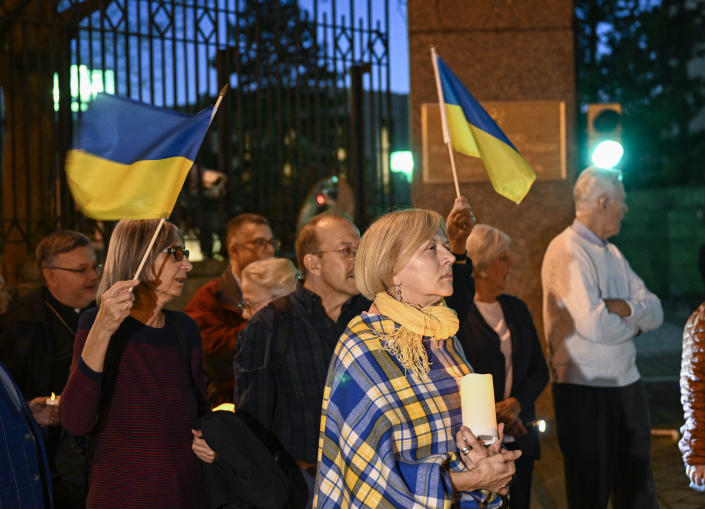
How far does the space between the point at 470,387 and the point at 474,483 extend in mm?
328

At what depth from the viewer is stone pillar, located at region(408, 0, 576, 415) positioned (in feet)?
23.1

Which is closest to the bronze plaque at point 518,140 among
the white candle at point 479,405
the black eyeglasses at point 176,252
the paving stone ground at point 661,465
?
the paving stone ground at point 661,465

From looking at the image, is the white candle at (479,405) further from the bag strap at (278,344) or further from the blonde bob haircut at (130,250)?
the blonde bob haircut at (130,250)

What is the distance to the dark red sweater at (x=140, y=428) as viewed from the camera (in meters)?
3.35

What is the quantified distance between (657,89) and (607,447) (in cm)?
2616

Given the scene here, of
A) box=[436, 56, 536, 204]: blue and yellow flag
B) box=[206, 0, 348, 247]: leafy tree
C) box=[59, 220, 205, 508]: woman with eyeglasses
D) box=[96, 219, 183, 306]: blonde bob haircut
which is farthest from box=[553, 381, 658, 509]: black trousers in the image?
box=[206, 0, 348, 247]: leafy tree

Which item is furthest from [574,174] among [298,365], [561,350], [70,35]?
[70,35]

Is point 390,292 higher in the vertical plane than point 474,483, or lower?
higher

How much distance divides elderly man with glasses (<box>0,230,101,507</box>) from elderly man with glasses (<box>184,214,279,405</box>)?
740mm

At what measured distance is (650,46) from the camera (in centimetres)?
2748

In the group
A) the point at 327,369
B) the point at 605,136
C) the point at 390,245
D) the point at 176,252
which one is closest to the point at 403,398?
the point at 390,245

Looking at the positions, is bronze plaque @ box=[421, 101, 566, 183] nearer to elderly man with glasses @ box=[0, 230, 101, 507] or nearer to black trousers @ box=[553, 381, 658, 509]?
black trousers @ box=[553, 381, 658, 509]

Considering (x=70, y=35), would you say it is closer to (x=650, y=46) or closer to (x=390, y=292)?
(x=390, y=292)

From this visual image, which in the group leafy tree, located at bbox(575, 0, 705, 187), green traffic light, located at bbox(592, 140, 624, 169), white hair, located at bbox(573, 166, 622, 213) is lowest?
white hair, located at bbox(573, 166, 622, 213)
